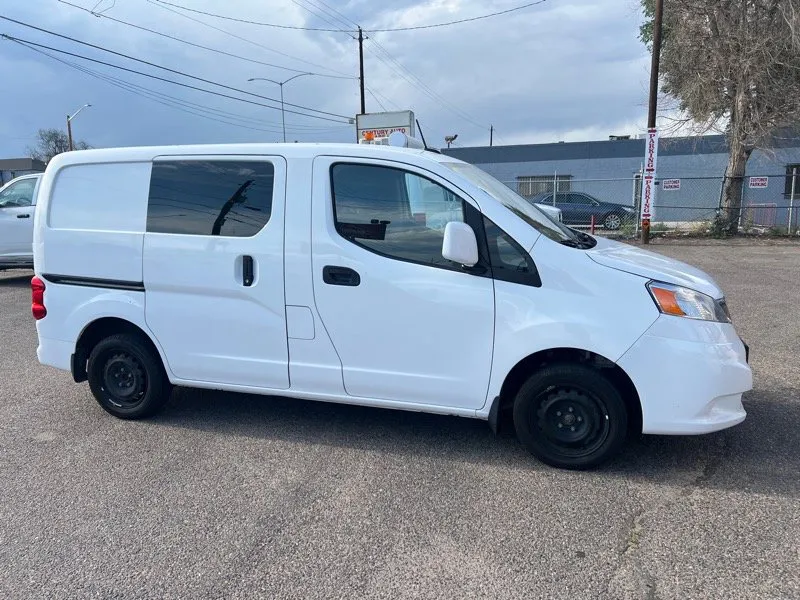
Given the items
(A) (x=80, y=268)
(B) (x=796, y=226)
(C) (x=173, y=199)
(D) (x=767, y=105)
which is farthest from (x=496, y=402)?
(B) (x=796, y=226)

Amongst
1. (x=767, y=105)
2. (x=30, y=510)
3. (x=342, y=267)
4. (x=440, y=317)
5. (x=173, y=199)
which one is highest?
(x=767, y=105)

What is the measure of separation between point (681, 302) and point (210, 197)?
3.08 m

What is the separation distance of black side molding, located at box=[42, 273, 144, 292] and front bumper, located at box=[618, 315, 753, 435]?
332cm

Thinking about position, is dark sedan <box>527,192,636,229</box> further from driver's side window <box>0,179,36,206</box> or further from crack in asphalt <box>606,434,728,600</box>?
crack in asphalt <box>606,434,728,600</box>

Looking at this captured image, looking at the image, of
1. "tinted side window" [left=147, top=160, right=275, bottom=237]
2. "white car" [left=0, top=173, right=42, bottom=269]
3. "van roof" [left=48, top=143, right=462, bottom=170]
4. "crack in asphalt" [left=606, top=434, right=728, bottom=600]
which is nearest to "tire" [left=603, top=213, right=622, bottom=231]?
"white car" [left=0, top=173, right=42, bottom=269]

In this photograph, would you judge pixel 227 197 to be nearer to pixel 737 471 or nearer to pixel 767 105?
pixel 737 471

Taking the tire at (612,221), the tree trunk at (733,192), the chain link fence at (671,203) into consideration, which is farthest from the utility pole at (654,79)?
the tire at (612,221)

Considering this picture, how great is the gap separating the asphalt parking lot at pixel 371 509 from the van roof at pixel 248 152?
1.92m

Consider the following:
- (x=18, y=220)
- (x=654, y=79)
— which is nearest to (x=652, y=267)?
(x=18, y=220)

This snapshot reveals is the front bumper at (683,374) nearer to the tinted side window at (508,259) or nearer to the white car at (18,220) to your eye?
the tinted side window at (508,259)

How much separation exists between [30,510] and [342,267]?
2217 millimetres

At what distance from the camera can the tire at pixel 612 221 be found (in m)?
23.1

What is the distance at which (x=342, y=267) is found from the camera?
152 inches

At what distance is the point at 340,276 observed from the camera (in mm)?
3885
